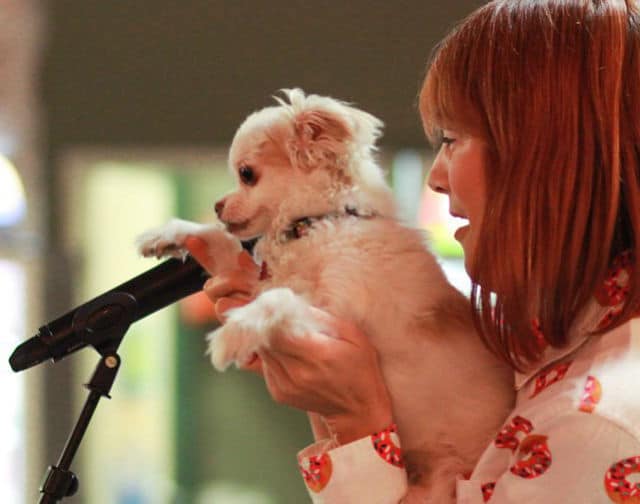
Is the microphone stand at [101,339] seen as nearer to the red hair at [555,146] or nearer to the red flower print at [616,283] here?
the red hair at [555,146]

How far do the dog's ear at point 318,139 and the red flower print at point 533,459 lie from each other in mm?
627

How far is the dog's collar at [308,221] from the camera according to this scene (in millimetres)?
1335

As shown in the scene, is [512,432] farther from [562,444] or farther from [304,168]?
[304,168]

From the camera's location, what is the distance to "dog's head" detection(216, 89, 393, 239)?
4.53 feet

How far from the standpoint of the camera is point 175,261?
1265 mm

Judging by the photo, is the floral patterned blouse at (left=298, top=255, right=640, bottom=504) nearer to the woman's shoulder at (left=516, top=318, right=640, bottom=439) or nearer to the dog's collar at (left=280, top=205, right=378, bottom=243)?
the woman's shoulder at (left=516, top=318, right=640, bottom=439)

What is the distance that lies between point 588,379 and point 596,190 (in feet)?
0.60

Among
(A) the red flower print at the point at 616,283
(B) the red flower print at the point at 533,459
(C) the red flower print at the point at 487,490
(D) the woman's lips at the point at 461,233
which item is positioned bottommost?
(C) the red flower print at the point at 487,490

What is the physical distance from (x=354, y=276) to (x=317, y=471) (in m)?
0.30

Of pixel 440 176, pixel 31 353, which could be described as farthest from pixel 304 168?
pixel 31 353

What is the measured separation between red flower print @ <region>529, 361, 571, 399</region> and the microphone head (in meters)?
0.57

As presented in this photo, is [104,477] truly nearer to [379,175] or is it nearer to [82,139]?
[82,139]

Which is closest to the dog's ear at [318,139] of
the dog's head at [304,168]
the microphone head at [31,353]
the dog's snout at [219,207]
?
the dog's head at [304,168]

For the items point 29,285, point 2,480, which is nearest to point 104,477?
point 2,480
